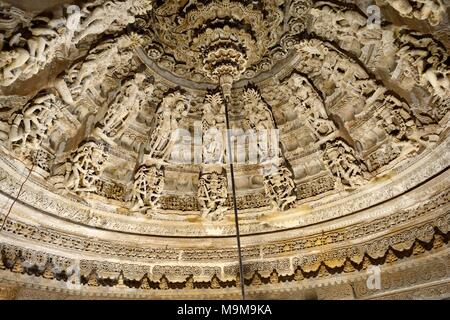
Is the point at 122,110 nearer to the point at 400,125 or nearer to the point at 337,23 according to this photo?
the point at 337,23

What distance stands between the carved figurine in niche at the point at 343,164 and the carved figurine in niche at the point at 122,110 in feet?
10.4

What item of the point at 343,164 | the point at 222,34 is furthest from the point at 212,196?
the point at 222,34

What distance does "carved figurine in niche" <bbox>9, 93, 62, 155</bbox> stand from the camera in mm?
5227

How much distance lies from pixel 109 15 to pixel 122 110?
1.48m

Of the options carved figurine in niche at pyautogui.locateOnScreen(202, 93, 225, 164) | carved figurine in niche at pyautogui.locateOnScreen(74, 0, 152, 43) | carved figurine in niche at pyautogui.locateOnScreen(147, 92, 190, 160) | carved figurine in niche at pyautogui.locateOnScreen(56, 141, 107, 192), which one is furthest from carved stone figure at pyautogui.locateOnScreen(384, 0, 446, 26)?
carved figurine in niche at pyautogui.locateOnScreen(56, 141, 107, 192)

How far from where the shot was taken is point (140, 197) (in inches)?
257

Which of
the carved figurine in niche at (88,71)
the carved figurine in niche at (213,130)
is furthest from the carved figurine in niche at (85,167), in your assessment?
the carved figurine in niche at (213,130)

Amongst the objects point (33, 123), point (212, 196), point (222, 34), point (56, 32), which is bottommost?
point (212, 196)

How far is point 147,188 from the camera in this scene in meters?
6.64

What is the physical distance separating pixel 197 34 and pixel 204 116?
4.83ft

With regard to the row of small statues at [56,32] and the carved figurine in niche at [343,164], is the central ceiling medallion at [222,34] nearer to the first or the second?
the row of small statues at [56,32]

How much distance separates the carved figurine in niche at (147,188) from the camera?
653 centimetres
